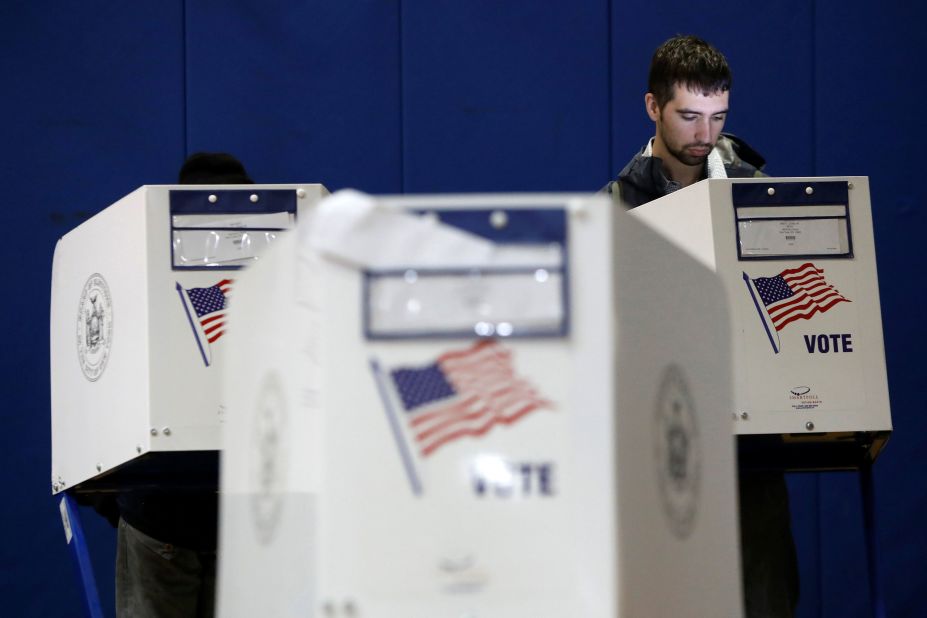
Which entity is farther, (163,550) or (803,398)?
(163,550)

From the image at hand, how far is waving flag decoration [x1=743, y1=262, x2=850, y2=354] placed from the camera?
2084 mm

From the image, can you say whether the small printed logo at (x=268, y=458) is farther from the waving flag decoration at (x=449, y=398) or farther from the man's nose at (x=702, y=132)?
the man's nose at (x=702, y=132)

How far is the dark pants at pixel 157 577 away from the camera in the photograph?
2398 mm

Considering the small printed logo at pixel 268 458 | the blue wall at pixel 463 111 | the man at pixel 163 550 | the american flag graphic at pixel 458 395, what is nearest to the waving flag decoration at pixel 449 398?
the american flag graphic at pixel 458 395

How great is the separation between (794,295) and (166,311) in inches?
37.7

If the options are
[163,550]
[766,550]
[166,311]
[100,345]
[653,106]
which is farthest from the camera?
[653,106]

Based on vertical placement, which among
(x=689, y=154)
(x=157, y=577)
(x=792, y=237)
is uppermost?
(x=689, y=154)

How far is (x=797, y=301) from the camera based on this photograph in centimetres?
209

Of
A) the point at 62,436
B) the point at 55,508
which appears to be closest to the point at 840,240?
the point at 62,436

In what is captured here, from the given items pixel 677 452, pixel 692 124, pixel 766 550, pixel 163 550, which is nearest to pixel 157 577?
pixel 163 550

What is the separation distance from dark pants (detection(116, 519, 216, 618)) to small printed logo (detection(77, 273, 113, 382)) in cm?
41

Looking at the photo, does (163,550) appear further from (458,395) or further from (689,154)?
(458,395)

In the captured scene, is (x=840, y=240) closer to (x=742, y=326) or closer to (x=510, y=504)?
(x=742, y=326)

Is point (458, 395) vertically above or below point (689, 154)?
below
